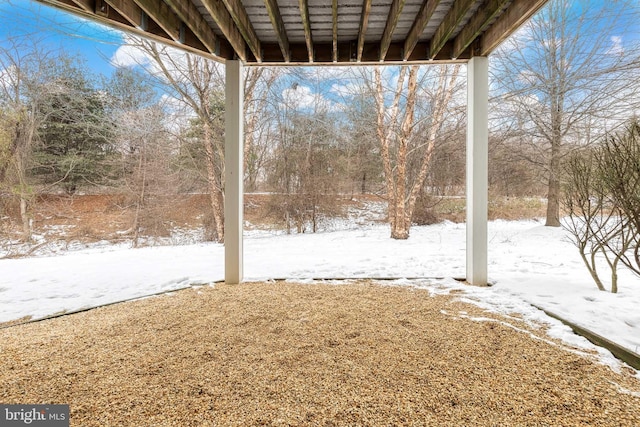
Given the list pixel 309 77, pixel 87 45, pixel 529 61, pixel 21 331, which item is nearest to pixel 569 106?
pixel 529 61

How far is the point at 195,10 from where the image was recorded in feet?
7.68

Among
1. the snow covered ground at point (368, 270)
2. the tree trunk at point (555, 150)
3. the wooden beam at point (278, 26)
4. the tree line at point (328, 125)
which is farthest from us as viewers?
the tree trunk at point (555, 150)

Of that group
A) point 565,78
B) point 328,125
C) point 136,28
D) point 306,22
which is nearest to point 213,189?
point 328,125

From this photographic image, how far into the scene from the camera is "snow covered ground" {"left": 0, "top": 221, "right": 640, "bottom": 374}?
2.51 metres

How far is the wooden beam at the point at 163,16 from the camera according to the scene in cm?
206

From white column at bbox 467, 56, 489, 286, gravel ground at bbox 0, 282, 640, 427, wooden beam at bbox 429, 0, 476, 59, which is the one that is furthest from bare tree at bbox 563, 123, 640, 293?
wooden beam at bbox 429, 0, 476, 59

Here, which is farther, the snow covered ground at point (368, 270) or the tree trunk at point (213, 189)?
the tree trunk at point (213, 189)

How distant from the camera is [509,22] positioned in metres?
2.36

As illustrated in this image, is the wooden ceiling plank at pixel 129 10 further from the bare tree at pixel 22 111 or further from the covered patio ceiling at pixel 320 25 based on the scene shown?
the bare tree at pixel 22 111

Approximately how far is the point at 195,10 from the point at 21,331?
262 centimetres

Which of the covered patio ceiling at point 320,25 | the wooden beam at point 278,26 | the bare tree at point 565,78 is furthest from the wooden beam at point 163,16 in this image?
the bare tree at point 565,78

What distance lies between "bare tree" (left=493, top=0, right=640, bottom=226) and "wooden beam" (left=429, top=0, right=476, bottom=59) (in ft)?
12.0

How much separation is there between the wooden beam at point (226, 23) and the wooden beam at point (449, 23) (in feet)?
5.76

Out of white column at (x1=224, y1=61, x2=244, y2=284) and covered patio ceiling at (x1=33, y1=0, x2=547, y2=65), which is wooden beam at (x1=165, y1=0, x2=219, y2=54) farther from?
white column at (x1=224, y1=61, x2=244, y2=284)
